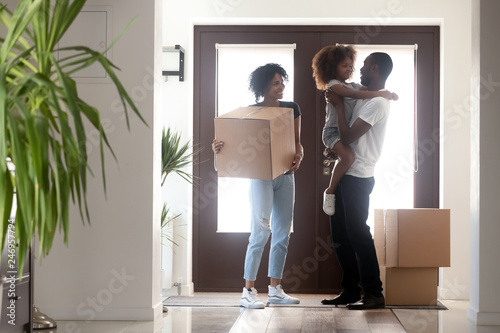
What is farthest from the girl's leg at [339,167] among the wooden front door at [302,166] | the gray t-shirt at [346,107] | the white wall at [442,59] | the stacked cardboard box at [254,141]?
the white wall at [442,59]

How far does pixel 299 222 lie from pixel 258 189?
96 centimetres

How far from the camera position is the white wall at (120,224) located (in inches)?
137

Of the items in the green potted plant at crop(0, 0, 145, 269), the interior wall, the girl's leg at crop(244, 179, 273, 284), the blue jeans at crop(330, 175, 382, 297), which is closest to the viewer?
the green potted plant at crop(0, 0, 145, 269)

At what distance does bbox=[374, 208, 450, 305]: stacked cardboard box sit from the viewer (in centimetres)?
407

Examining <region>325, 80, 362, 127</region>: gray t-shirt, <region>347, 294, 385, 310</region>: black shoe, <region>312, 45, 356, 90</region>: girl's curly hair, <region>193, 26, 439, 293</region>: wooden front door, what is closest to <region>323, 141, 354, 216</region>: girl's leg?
<region>325, 80, 362, 127</region>: gray t-shirt

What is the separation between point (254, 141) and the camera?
3.67 meters

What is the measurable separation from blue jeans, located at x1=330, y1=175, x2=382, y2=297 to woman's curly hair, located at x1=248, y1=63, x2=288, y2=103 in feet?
2.30

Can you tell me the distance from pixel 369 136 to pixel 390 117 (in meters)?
0.96

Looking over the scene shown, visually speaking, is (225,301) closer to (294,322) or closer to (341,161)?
(294,322)

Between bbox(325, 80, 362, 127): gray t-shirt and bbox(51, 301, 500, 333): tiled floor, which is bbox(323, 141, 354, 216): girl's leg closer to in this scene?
bbox(325, 80, 362, 127): gray t-shirt

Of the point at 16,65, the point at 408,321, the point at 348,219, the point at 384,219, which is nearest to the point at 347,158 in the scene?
the point at 348,219

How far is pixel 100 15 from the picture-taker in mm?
3529

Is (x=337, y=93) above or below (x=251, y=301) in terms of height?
above

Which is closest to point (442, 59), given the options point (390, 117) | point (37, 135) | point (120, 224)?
point (390, 117)
